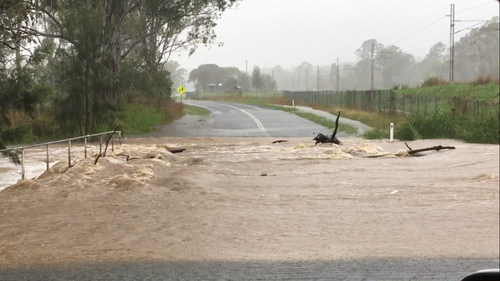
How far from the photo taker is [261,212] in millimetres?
7496

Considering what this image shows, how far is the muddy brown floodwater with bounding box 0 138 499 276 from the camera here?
528cm

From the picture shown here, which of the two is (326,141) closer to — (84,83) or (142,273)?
(84,83)

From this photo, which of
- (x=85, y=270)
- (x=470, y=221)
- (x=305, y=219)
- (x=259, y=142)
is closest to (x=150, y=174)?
(x=305, y=219)

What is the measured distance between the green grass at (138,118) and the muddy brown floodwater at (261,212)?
12537 mm

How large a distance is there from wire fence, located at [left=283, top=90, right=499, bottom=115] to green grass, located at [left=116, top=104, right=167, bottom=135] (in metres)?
10.5

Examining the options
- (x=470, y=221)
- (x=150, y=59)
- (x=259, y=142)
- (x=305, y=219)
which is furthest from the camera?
(x=150, y=59)

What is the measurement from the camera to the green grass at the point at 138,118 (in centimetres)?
2525

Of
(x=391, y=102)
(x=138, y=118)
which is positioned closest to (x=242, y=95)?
(x=138, y=118)

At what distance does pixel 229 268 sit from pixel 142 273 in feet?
2.39

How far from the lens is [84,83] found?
21.5 metres

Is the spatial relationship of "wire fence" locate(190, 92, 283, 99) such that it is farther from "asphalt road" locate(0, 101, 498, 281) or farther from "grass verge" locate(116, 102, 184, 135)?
"asphalt road" locate(0, 101, 498, 281)

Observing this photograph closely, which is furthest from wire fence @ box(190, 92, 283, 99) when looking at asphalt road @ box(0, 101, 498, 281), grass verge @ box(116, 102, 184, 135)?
asphalt road @ box(0, 101, 498, 281)

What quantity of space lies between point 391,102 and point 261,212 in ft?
21.3

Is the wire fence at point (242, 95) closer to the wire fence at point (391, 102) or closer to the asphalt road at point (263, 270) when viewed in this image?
the wire fence at point (391, 102)
